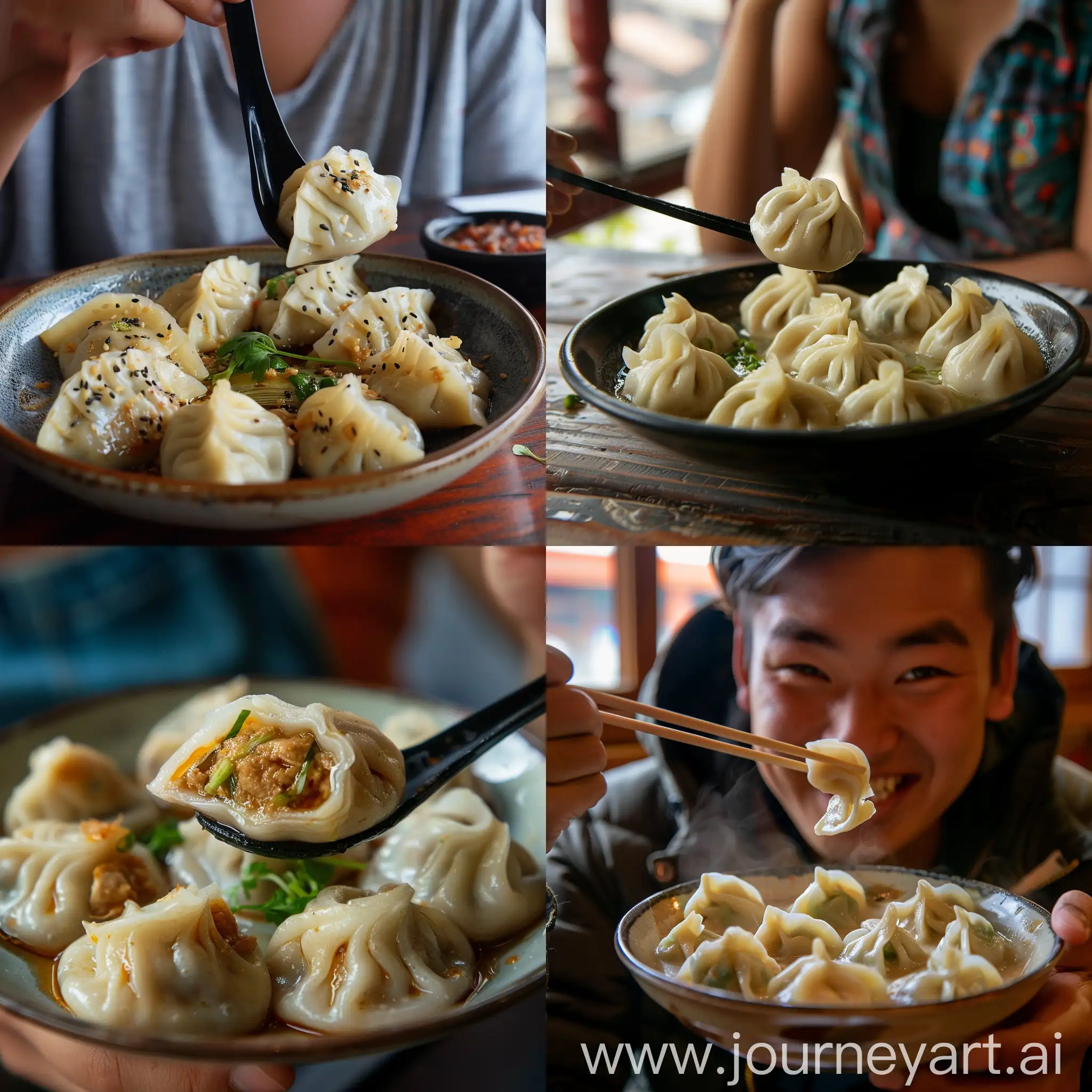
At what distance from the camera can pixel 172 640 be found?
63.7 inches

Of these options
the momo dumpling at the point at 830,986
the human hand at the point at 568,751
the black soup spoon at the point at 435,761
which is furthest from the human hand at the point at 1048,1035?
the black soup spoon at the point at 435,761

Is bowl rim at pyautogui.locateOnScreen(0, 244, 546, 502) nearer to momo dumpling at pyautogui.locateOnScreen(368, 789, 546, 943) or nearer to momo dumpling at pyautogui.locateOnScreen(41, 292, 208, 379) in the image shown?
momo dumpling at pyautogui.locateOnScreen(41, 292, 208, 379)

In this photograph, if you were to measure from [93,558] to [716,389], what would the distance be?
0.94 metres

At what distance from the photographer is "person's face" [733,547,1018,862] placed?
3.10 feet

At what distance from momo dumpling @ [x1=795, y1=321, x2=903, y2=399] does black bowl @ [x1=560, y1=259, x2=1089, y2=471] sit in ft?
0.35

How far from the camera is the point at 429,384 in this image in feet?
2.62

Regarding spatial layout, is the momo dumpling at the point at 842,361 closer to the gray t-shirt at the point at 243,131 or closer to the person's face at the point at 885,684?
the person's face at the point at 885,684

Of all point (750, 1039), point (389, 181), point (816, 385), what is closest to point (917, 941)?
point (750, 1039)

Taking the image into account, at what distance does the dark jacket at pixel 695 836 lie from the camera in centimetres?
98

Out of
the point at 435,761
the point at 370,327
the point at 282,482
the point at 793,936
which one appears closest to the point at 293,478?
the point at 282,482

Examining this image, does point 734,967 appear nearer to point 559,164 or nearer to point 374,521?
point 374,521

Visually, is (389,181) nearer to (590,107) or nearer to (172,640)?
(590,107)

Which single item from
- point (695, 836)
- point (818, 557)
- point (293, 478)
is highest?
point (293, 478)

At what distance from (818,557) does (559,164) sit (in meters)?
0.47
